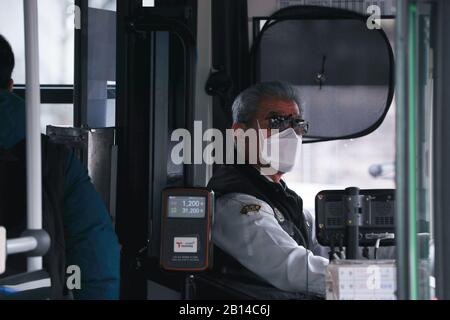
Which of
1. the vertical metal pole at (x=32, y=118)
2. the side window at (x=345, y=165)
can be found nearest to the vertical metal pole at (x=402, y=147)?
the vertical metal pole at (x=32, y=118)

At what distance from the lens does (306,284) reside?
3.22 m

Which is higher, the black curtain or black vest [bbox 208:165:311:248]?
the black curtain

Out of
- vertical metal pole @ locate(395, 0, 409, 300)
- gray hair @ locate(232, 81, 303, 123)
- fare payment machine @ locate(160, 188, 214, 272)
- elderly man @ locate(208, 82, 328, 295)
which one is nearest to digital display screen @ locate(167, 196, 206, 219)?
fare payment machine @ locate(160, 188, 214, 272)

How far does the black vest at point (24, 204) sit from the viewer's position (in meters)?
2.66

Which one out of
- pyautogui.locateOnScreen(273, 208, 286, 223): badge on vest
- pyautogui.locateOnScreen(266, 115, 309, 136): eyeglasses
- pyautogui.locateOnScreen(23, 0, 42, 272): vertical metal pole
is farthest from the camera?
pyautogui.locateOnScreen(266, 115, 309, 136): eyeglasses

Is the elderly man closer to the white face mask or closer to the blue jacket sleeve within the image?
the white face mask

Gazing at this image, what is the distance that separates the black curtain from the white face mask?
0.37m

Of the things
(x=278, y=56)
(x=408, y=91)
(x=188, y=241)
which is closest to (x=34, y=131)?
(x=408, y=91)

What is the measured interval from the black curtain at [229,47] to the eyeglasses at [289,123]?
1.02 ft

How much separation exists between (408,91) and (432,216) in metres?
0.27

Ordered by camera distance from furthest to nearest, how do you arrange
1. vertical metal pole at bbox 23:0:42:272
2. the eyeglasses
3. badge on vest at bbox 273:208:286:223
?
1. the eyeglasses
2. badge on vest at bbox 273:208:286:223
3. vertical metal pole at bbox 23:0:42:272

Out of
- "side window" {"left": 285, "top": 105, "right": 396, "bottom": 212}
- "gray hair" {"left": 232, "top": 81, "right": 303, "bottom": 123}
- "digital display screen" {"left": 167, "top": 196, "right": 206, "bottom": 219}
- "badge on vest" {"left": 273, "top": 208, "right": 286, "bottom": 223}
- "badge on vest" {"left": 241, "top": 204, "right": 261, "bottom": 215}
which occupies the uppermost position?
"gray hair" {"left": 232, "top": 81, "right": 303, "bottom": 123}

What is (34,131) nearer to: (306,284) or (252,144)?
(306,284)

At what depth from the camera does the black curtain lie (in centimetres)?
396
